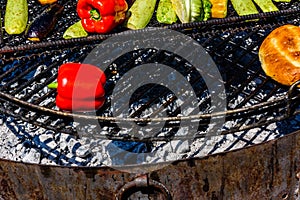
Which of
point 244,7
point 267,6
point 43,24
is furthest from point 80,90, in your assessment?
point 267,6

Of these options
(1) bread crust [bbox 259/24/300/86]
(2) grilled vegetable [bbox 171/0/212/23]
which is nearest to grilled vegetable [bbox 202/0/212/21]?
(2) grilled vegetable [bbox 171/0/212/23]

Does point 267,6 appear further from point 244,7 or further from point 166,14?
point 166,14

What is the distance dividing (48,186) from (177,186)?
0.68 m

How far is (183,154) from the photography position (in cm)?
349

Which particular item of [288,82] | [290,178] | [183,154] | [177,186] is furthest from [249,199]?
[183,154]

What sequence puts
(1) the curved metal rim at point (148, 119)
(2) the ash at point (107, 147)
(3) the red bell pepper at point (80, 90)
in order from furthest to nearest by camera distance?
(2) the ash at point (107, 147), (3) the red bell pepper at point (80, 90), (1) the curved metal rim at point (148, 119)

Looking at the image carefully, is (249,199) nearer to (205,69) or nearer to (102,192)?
(102,192)

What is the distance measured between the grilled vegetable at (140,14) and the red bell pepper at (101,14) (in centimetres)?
8

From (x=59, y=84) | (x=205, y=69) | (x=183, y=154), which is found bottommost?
(x=183, y=154)

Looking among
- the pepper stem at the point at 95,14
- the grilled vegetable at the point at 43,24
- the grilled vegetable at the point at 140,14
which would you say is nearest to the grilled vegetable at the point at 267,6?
the grilled vegetable at the point at 140,14

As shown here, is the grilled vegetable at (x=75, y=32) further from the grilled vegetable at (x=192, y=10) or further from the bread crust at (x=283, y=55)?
the bread crust at (x=283, y=55)

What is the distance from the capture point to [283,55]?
8.82 ft

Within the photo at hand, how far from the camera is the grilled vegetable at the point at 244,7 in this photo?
130 inches

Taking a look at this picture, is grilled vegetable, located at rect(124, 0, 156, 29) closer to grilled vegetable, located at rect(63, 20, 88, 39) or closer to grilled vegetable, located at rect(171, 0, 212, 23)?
grilled vegetable, located at rect(171, 0, 212, 23)
